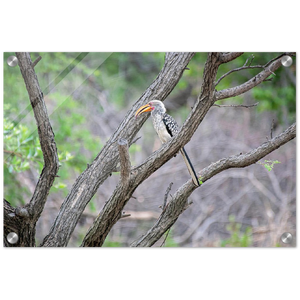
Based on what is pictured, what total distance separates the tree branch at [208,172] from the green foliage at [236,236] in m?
2.54

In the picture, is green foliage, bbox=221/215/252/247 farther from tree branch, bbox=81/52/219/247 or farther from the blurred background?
tree branch, bbox=81/52/219/247

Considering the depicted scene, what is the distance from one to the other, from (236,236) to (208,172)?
119 inches

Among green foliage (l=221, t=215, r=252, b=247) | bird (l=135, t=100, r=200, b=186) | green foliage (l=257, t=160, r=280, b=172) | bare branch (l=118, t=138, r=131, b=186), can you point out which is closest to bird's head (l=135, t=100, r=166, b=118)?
bird (l=135, t=100, r=200, b=186)

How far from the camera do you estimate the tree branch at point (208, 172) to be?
2.16m

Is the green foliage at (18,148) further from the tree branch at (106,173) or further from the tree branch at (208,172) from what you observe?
the tree branch at (208,172)

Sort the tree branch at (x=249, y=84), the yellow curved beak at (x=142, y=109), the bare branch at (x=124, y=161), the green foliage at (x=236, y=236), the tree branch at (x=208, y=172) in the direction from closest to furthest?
the bare branch at (x=124, y=161)
the tree branch at (x=249, y=84)
the tree branch at (x=208, y=172)
the yellow curved beak at (x=142, y=109)
the green foliage at (x=236, y=236)

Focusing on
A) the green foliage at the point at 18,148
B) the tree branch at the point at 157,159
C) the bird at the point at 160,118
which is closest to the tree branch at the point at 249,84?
the tree branch at the point at 157,159

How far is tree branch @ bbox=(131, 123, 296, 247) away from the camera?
2.16 metres

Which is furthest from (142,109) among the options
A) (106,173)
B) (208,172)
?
(208,172)

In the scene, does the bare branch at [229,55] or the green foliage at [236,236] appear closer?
the bare branch at [229,55]

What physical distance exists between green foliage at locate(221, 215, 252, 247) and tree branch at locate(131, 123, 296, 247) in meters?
2.54
